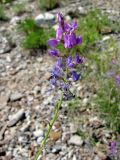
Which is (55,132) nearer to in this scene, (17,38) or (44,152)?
(44,152)

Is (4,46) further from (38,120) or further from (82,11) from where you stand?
(38,120)

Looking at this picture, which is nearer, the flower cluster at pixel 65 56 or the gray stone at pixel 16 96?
the flower cluster at pixel 65 56

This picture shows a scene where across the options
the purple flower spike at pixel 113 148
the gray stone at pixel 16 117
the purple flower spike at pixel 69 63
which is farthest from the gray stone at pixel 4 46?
the purple flower spike at pixel 69 63

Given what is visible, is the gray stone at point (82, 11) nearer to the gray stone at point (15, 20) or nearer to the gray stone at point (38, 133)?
the gray stone at point (15, 20)

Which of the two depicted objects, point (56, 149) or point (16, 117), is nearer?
point (56, 149)

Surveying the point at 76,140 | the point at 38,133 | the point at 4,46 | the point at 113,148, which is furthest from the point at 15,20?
the point at 113,148

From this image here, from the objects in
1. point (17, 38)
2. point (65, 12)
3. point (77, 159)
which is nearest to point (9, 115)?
point (77, 159)

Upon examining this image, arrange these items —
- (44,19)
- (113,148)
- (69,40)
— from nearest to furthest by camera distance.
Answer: (69,40), (113,148), (44,19)
